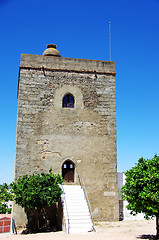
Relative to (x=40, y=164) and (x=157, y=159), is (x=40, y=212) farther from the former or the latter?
(x=157, y=159)

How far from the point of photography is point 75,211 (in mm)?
12125

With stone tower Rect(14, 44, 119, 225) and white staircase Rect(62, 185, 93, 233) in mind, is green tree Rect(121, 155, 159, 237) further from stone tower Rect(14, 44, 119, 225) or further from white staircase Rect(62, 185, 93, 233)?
stone tower Rect(14, 44, 119, 225)

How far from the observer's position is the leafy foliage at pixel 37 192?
466 inches

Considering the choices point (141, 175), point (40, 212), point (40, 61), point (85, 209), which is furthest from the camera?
point (40, 61)

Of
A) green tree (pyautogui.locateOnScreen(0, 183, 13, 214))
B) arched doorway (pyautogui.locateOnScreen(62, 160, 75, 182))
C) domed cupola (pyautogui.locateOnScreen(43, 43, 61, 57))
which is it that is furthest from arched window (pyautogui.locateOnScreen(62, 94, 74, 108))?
green tree (pyautogui.locateOnScreen(0, 183, 13, 214))

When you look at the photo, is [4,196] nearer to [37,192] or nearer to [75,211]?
[37,192]

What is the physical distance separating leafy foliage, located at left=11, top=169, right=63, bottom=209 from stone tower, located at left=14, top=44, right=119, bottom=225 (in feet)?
5.41

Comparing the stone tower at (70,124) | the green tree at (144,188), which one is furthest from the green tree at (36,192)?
the green tree at (144,188)

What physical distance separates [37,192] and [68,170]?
323cm

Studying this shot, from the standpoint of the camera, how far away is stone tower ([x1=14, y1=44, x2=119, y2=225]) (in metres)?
14.4

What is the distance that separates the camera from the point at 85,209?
40.8 ft

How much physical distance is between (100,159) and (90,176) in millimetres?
1077

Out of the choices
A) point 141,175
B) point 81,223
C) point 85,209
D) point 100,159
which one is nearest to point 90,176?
point 100,159

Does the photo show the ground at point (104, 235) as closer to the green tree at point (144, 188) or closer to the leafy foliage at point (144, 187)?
the green tree at point (144, 188)
